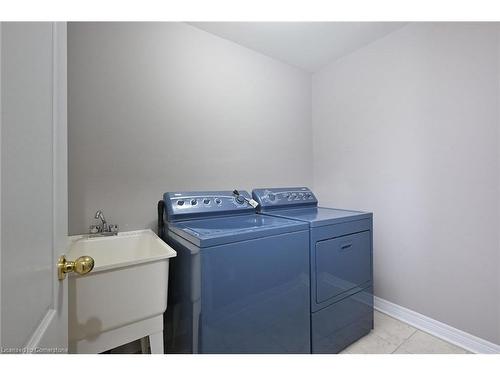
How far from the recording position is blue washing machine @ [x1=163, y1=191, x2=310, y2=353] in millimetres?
1102

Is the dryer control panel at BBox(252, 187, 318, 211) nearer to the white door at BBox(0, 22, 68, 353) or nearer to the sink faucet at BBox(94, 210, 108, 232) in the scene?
the sink faucet at BBox(94, 210, 108, 232)

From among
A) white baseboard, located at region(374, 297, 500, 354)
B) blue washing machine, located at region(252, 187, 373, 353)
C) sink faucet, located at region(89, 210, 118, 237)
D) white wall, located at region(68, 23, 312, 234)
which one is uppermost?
white wall, located at region(68, 23, 312, 234)

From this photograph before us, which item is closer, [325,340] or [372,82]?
[325,340]

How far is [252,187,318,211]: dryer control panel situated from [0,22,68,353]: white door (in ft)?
4.51

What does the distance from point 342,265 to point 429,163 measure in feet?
3.45

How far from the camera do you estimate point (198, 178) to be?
6.36 feet

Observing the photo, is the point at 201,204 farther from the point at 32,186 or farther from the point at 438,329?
the point at 438,329

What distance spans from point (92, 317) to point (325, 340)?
1.30 meters

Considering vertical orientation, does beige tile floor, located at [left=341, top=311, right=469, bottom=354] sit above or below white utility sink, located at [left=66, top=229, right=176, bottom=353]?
below

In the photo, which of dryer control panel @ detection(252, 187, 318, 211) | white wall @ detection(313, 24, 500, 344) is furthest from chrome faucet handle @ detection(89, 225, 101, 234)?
white wall @ detection(313, 24, 500, 344)

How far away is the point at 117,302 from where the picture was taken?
3.59 ft
